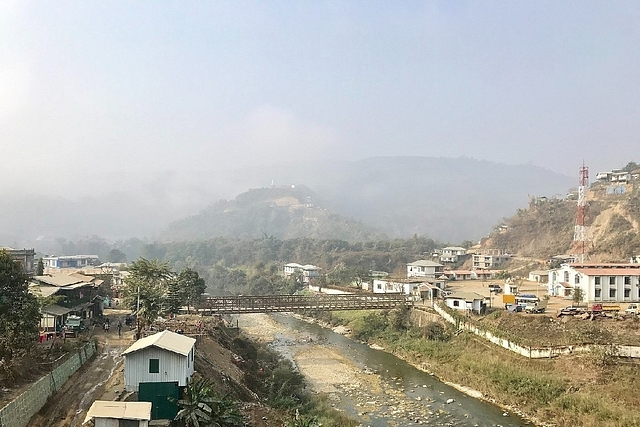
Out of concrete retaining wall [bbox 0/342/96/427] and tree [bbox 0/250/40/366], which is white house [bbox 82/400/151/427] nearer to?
concrete retaining wall [bbox 0/342/96/427]

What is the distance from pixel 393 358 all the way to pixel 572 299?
1498cm

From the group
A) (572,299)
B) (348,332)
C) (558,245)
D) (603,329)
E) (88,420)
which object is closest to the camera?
(88,420)

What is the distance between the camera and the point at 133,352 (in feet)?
61.1

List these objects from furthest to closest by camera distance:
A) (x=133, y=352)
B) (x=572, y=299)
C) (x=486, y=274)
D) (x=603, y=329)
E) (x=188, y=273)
Answer: (x=486, y=274)
(x=188, y=273)
(x=572, y=299)
(x=603, y=329)
(x=133, y=352)

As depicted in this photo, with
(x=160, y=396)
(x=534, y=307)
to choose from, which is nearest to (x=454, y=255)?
(x=534, y=307)

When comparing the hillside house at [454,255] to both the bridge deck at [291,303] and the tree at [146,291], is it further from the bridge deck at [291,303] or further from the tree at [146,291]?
the tree at [146,291]

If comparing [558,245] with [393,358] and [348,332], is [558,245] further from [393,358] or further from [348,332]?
[393,358]

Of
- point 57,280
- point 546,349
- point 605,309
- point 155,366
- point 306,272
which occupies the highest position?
point 57,280

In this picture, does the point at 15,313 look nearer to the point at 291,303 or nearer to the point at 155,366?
the point at 155,366

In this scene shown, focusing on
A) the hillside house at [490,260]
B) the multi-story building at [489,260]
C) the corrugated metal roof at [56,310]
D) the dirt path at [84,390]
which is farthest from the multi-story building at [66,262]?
the hillside house at [490,260]

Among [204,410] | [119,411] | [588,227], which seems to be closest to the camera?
[119,411]

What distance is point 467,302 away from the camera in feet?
132

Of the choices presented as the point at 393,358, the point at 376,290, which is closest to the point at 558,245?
the point at 376,290

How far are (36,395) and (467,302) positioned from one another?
103 ft
